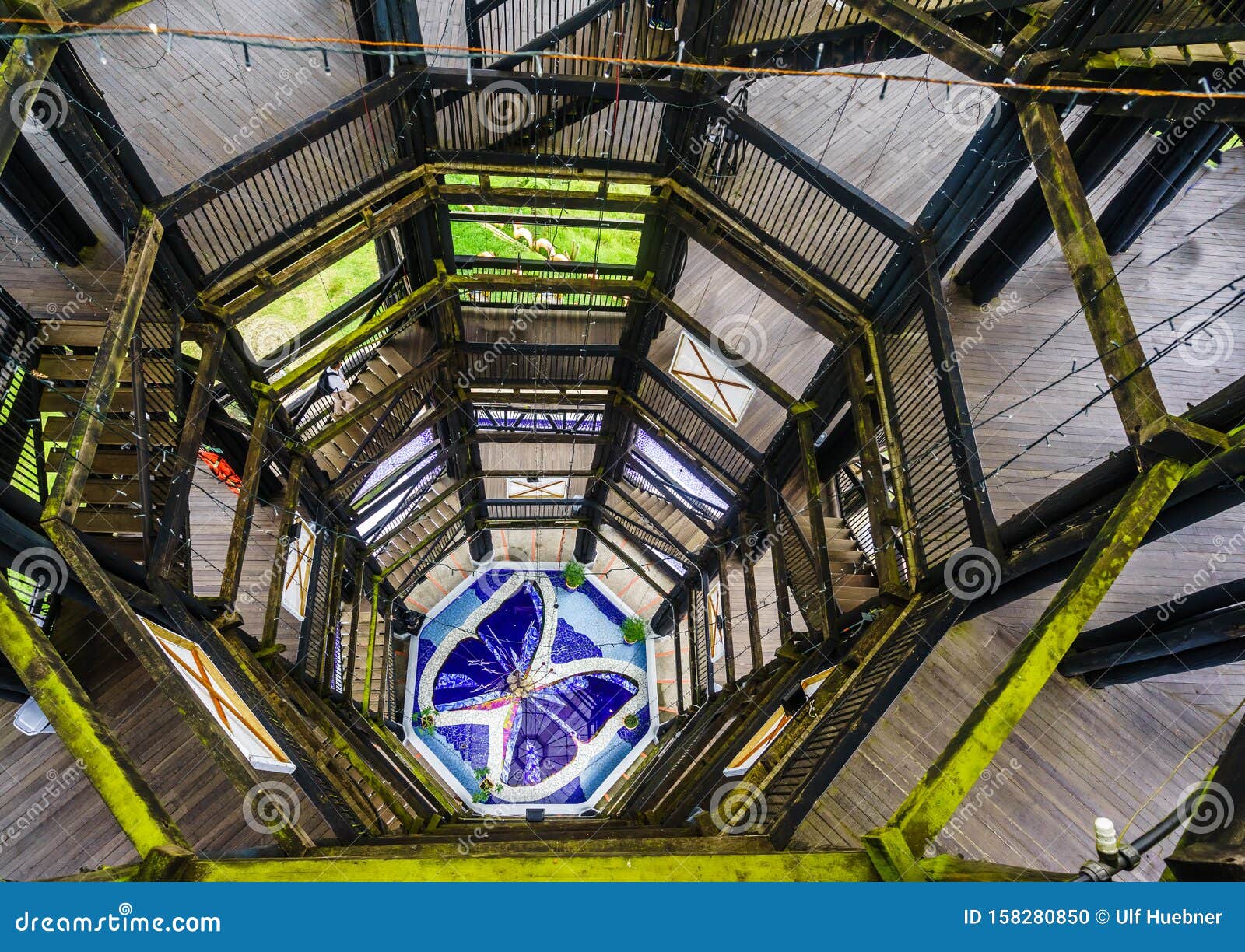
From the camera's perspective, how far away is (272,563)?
1349 centimetres

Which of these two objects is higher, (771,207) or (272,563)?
(771,207)

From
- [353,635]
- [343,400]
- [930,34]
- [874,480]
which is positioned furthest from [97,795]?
[930,34]

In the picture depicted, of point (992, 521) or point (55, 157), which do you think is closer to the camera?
point (992, 521)

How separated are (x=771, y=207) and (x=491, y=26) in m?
4.54

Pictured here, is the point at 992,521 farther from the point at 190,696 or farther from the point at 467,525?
the point at 467,525

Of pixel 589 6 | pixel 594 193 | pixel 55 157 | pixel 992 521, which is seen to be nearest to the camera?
pixel 992 521

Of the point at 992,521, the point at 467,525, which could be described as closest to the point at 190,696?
the point at 992,521

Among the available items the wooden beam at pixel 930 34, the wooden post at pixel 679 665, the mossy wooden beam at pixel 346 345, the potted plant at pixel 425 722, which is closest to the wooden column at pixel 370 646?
the potted plant at pixel 425 722

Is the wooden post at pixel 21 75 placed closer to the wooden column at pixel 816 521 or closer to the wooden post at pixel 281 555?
the wooden post at pixel 281 555

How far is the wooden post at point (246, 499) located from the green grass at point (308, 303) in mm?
1211

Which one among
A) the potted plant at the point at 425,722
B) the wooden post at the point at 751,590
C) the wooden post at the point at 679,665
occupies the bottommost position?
the potted plant at the point at 425,722

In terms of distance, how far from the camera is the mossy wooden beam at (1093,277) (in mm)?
6195

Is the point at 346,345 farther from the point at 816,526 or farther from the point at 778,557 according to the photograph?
the point at 778,557
